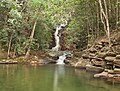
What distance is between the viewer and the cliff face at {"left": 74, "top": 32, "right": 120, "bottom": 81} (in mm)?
21547

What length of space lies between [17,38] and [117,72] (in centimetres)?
2129

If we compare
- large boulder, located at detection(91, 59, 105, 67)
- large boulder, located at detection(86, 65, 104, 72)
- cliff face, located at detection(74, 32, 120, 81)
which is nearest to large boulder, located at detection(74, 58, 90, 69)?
cliff face, located at detection(74, 32, 120, 81)

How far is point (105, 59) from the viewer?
2391 cm

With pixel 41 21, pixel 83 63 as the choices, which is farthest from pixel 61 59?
pixel 83 63

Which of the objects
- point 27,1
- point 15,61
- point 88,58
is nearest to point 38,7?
point 27,1

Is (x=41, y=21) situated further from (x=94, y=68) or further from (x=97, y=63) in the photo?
(x=97, y=63)

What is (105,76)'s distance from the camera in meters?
21.7

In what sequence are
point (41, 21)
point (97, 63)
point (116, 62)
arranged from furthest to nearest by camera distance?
1. point (41, 21)
2. point (97, 63)
3. point (116, 62)

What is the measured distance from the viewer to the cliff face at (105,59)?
21547mm

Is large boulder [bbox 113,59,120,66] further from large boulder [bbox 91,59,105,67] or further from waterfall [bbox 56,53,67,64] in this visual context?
waterfall [bbox 56,53,67,64]

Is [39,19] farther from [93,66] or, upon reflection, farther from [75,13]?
[93,66]

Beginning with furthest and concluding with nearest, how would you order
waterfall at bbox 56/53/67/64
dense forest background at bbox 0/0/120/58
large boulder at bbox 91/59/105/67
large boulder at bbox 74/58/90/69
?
waterfall at bbox 56/53/67/64 < dense forest background at bbox 0/0/120/58 < large boulder at bbox 74/58/90/69 < large boulder at bbox 91/59/105/67

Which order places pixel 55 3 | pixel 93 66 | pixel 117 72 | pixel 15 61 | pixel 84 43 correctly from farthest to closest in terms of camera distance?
1. pixel 84 43
2. pixel 55 3
3. pixel 15 61
4. pixel 93 66
5. pixel 117 72

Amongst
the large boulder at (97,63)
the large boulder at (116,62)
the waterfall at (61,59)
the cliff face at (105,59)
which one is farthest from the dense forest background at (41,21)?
the large boulder at (116,62)
